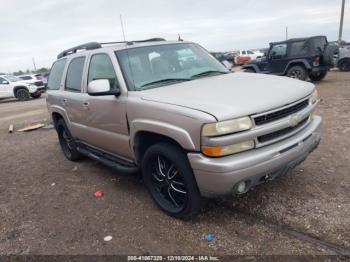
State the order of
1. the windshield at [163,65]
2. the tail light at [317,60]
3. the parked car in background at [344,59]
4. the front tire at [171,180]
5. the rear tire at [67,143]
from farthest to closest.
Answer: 1. the parked car in background at [344,59]
2. the tail light at [317,60]
3. the rear tire at [67,143]
4. the windshield at [163,65]
5. the front tire at [171,180]

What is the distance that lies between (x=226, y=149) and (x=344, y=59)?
18.2 meters

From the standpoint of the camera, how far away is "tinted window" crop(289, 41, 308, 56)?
13.5 metres

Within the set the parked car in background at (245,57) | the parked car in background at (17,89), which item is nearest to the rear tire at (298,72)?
the parked car in background at (17,89)

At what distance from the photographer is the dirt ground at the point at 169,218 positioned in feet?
10.1

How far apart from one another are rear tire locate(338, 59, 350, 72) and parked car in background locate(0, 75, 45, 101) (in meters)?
17.9

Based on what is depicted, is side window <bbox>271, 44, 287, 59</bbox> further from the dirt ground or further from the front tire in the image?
the front tire

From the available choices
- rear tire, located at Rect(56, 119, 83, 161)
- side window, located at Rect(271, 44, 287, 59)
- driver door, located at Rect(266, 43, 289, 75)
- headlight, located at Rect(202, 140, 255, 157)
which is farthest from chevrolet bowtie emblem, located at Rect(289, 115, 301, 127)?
side window, located at Rect(271, 44, 287, 59)

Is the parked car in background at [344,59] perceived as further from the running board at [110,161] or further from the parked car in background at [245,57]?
the running board at [110,161]

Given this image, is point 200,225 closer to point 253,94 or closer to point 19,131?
point 253,94

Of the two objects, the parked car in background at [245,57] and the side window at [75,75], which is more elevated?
the side window at [75,75]

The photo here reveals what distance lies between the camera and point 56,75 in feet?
19.7

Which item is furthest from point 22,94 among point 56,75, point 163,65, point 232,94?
point 232,94

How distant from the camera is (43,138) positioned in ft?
27.2

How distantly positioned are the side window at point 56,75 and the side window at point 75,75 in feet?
1.28
